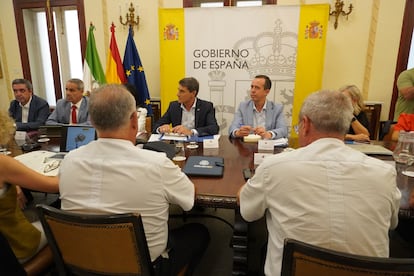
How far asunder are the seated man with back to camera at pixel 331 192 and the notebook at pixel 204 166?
58 cm

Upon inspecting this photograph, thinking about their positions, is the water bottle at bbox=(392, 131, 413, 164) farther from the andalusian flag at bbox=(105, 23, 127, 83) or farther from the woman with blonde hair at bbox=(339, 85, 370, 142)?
the andalusian flag at bbox=(105, 23, 127, 83)

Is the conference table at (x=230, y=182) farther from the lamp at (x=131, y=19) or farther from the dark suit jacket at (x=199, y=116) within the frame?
the lamp at (x=131, y=19)

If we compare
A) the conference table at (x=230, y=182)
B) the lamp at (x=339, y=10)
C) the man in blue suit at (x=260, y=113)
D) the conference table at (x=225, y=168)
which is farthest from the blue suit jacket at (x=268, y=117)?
the lamp at (x=339, y=10)

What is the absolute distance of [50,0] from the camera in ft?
14.7

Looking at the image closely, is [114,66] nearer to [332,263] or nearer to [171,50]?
[171,50]

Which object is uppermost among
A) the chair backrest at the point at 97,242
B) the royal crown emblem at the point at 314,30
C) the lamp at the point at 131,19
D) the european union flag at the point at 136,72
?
the lamp at the point at 131,19

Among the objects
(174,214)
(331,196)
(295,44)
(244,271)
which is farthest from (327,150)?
(295,44)

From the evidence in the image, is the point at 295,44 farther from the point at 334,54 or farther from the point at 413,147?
the point at 413,147

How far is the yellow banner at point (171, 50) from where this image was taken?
378 cm

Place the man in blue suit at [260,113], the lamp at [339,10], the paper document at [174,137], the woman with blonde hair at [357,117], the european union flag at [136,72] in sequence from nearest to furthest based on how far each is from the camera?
1. the paper document at [174,137]
2. the woman with blonde hair at [357,117]
3. the man in blue suit at [260,113]
4. the lamp at [339,10]
5. the european union flag at [136,72]

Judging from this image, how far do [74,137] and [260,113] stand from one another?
1653mm

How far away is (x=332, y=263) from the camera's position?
81 centimetres

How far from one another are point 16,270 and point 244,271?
Answer: 0.99 meters

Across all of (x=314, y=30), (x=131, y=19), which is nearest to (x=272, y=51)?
(x=314, y=30)
